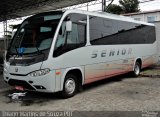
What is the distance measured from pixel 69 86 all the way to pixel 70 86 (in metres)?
0.06

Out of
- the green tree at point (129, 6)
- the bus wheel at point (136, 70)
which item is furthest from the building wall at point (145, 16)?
the green tree at point (129, 6)

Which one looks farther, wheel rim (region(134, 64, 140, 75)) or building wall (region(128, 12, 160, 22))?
building wall (region(128, 12, 160, 22))

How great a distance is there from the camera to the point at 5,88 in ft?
29.8

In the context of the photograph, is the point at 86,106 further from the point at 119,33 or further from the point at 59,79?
the point at 119,33

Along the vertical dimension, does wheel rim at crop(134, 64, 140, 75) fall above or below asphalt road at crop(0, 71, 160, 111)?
above

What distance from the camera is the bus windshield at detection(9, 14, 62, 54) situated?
6.88 m

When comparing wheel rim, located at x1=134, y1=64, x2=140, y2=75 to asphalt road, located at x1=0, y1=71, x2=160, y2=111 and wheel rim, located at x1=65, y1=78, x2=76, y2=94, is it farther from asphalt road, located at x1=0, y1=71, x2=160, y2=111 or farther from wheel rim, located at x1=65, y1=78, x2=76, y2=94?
wheel rim, located at x1=65, y1=78, x2=76, y2=94

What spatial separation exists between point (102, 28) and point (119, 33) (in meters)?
1.57

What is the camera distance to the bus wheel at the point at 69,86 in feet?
23.6

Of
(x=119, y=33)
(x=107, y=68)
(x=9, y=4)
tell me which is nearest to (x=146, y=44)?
(x=119, y=33)

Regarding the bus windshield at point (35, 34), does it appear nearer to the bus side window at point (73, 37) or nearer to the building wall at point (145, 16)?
the bus side window at point (73, 37)

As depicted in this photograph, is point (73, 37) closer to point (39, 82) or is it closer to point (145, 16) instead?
point (39, 82)

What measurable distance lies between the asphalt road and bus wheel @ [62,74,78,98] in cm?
17

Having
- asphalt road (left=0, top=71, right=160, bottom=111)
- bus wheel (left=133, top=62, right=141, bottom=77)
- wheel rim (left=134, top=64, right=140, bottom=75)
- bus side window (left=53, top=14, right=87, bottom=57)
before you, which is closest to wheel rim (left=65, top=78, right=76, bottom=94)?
Answer: asphalt road (left=0, top=71, right=160, bottom=111)
